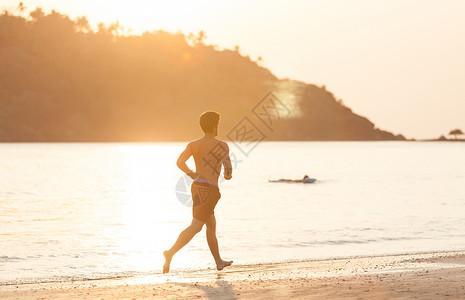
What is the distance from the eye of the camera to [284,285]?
30.3 feet

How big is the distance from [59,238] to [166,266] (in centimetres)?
846

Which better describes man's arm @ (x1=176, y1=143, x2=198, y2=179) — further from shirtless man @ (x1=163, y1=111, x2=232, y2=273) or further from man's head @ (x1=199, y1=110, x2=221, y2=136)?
man's head @ (x1=199, y1=110, x2=221, y2=136)

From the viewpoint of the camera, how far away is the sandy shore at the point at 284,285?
852 centimetres

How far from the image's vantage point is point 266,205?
3206 centimetres

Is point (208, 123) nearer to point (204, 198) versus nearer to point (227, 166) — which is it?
point (227, 166)

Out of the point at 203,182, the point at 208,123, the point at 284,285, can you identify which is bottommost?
the point at 284,285

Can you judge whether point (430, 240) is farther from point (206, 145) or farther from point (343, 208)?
point (343, 208)

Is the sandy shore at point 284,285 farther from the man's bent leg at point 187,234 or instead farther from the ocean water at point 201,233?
the ocean water at point 201,233

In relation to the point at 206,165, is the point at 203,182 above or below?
below

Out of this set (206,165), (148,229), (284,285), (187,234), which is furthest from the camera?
(148,229)

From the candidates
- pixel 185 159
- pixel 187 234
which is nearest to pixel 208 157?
pixel 185 159

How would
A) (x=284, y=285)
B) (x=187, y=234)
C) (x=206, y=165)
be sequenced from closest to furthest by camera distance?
1. (x=284, y=285)
2. (x=206, y=165)
3. (x=187, y=234)

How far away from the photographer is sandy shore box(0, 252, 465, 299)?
8.52m

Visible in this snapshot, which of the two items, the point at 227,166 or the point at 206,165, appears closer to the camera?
the point at 227,166
